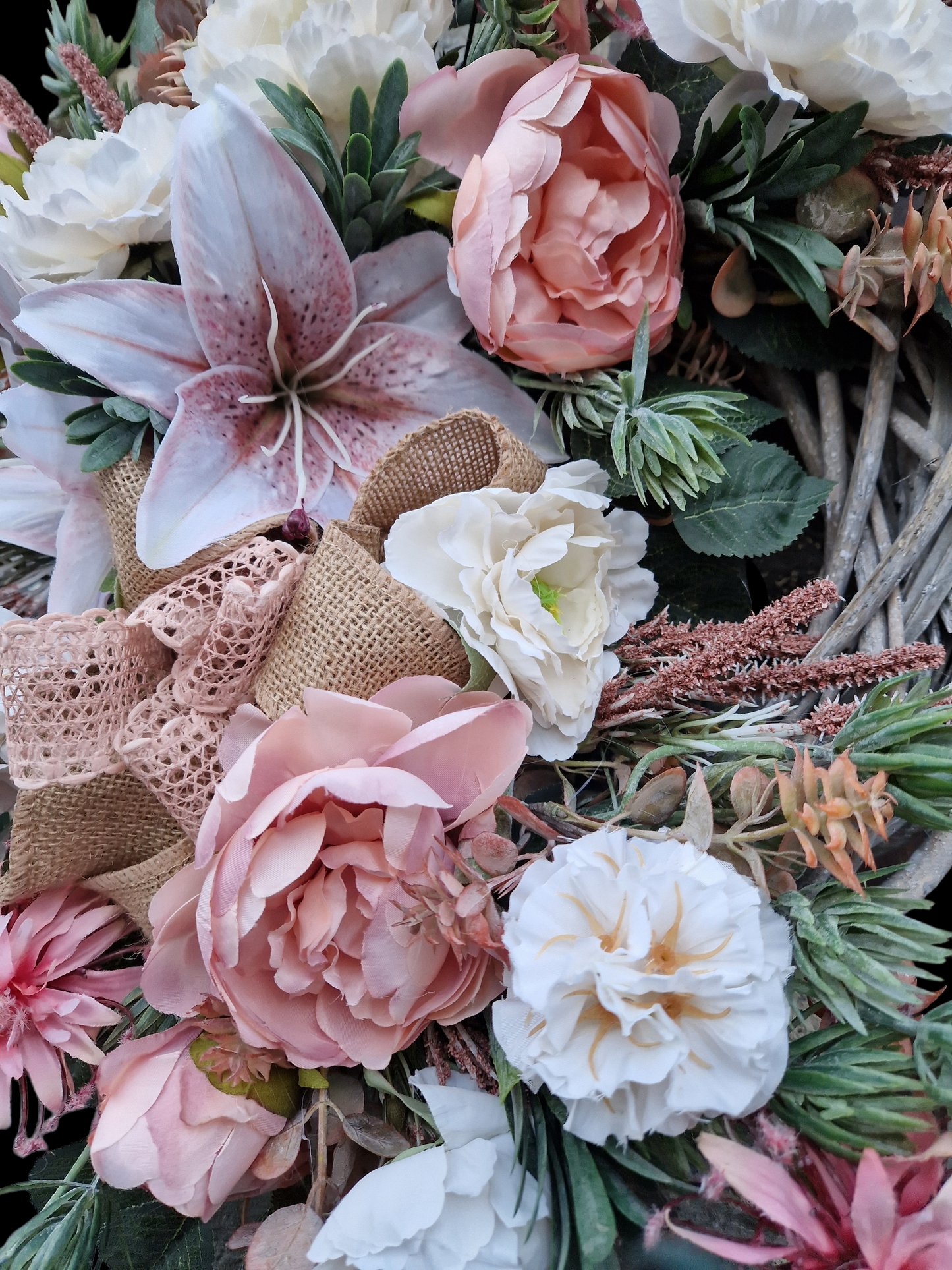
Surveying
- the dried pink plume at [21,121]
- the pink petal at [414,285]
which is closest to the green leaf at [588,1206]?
the pink petal at [414,285]

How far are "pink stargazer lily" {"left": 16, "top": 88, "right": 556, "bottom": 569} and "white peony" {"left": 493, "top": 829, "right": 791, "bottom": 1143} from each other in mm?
274

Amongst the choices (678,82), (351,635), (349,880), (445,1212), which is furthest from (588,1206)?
(678,82)

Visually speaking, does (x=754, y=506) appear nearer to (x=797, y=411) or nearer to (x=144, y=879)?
(x=797, y=411)

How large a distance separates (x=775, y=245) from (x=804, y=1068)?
0.43 metres

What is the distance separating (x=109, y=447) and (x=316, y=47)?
0.81 ft

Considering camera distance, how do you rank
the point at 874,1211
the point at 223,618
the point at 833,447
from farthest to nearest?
the point at 833,447 < the point at 223,618 < the point at 874,1211

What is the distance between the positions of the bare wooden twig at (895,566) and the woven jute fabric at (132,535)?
315mm

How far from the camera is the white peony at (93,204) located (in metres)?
0.54

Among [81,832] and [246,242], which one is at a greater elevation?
[246,242]

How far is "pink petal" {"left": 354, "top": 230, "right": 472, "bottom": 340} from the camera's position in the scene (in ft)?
1.86

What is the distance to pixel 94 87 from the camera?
602 millimetres

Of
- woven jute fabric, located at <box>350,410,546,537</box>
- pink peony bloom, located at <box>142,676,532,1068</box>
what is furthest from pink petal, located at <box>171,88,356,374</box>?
pink peony bloom, located at <box>142,676,532,1068</box>

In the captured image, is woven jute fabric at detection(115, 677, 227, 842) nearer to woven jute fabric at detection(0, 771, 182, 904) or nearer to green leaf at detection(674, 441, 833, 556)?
woven jute fabric at detection(0, 771, 182, 904)

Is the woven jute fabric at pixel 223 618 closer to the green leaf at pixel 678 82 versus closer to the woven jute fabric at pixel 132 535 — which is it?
the woven jute fabric at pixel 132 535
